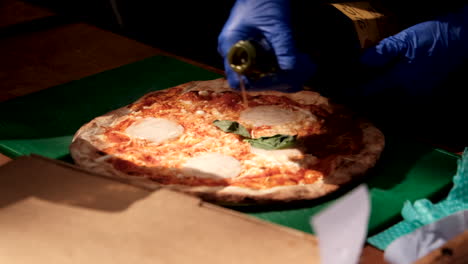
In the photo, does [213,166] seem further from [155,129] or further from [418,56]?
[418,56]

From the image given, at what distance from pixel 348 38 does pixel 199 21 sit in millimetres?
1390

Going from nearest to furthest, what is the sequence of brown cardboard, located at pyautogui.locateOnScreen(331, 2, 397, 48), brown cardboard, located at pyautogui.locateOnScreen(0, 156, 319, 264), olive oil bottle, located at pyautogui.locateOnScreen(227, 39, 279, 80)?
brown cardboard, located at pyautogui.locateOnScreen(0, 156, 319, 264) < olive oil bottle, located at pyautogui.locateOnScreen(227, 39, 279, 80) < brown cardboard, located at pyautogui.locateOnScreen(331, 2, 397, 48)

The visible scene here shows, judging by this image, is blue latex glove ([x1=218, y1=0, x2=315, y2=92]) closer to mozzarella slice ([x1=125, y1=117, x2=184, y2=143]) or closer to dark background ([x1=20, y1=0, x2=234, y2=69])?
mozzarella slice ([x1=125, y1=117, x2=184, y2=143])

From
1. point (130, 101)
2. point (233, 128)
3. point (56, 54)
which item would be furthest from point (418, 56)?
point (56, 54)

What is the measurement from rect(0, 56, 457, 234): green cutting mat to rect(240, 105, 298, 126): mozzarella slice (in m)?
0.30

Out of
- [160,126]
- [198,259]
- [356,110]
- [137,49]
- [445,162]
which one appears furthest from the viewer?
[137,49]

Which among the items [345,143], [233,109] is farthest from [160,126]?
[345,143]

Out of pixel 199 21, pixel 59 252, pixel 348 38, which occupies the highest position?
pixel 348 38

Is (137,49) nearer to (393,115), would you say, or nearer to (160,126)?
(160,126)

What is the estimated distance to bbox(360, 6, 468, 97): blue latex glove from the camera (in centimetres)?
169

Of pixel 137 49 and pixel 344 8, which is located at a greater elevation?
pixel 344 8

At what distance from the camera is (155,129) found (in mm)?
1671

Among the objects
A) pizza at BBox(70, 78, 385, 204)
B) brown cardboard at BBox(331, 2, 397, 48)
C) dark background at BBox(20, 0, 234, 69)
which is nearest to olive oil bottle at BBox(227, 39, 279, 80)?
pizza at BBox(70, 78, 385, 204)

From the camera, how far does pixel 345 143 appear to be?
1602 millimetres
